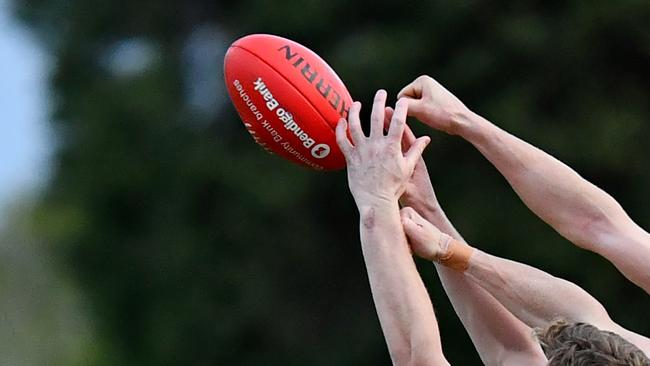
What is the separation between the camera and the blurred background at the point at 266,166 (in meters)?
10.5

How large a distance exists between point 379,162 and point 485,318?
685mm

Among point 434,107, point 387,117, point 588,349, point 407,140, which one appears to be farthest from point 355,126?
point 588,349

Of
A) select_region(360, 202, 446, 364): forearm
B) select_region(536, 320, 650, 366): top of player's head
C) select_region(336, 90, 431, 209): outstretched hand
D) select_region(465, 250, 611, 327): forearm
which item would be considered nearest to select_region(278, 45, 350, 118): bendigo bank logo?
select_region(336, 90, 431, 209): outstretched hand

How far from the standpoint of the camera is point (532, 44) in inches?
420

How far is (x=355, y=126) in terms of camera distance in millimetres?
4227

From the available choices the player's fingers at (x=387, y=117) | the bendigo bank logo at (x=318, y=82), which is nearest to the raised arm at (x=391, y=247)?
the player's fingers at (x=387, y=117)

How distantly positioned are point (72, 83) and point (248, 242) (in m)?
2.19

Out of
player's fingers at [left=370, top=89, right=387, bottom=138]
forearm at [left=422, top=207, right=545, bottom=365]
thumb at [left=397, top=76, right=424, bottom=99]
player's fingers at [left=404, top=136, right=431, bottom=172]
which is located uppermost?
thumb at [left=397, top=76, right=424, bottom=99]

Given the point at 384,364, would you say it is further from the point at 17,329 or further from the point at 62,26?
the point at 17,329

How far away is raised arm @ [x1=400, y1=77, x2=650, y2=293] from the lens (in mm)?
4492

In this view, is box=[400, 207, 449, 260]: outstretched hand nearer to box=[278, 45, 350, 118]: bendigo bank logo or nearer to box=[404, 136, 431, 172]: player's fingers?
box=[404, 136, 431, 172]: player's fingers

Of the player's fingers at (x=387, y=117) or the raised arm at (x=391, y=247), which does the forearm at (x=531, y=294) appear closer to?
the raised arm at (x=391, y=247)

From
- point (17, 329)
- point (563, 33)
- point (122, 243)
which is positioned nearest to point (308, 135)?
point (563, 33)

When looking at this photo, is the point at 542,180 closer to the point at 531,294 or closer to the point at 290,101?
the point at 531,294
